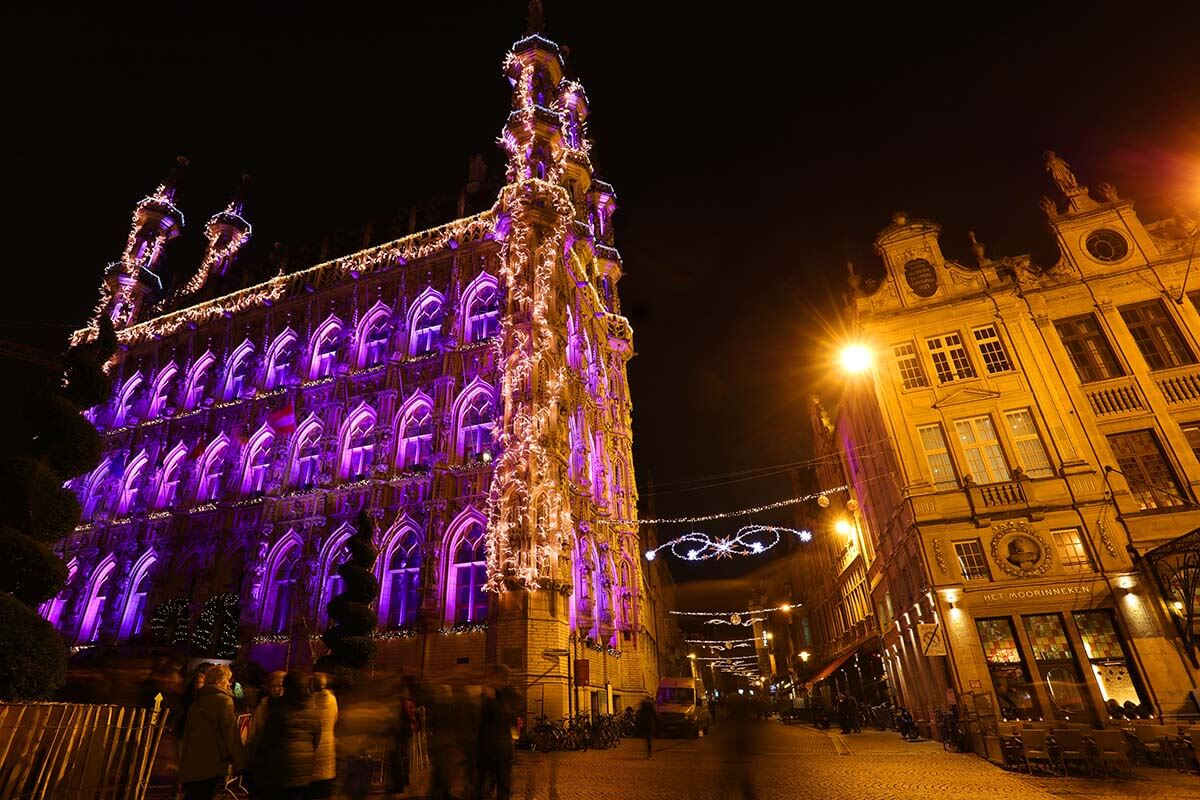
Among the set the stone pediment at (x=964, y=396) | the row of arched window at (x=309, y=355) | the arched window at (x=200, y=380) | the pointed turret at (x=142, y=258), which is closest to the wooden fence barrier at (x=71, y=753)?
the row of arched window at (x=309, y=355)

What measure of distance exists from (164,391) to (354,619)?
24.6 meters

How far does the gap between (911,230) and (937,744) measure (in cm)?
1972

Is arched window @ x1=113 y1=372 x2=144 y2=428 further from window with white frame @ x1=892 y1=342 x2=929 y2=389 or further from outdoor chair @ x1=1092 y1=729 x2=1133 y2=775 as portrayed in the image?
outdoor chair @ x1=1092 y1=729 x2=1133 y2=775

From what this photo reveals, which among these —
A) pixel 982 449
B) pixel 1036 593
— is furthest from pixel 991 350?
pixel 1036 593

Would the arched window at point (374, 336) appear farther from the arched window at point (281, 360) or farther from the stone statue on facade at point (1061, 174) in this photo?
the stone statue on facade at point (1061, 174)

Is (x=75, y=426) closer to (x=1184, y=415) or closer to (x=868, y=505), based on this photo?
(x=868, y=505)

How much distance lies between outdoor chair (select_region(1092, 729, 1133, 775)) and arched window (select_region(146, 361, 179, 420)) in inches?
1517

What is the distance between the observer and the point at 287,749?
5.30 m

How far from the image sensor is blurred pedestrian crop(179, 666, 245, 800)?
5.73 meters

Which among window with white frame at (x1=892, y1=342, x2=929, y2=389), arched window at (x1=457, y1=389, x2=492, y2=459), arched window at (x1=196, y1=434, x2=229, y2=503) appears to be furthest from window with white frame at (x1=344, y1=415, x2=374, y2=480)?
window with white frame at (x1=892, y1=342, x2=929, y2=389)

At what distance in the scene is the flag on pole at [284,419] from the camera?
27.0 meters

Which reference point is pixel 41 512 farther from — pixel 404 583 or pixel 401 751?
pixel 404 583

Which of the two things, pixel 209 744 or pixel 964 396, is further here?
pixel 964 396

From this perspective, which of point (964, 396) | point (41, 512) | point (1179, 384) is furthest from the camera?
point (964, 396)
